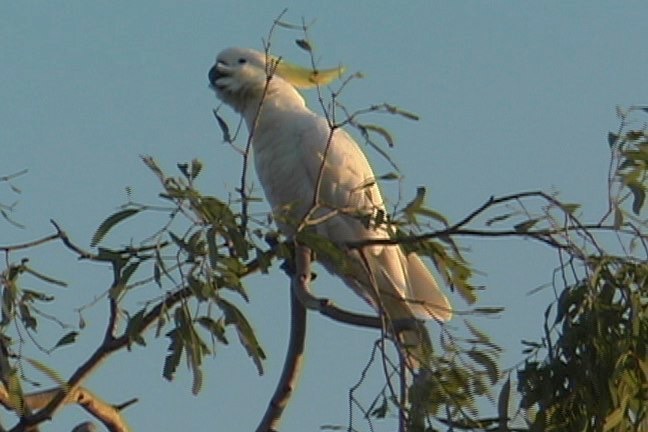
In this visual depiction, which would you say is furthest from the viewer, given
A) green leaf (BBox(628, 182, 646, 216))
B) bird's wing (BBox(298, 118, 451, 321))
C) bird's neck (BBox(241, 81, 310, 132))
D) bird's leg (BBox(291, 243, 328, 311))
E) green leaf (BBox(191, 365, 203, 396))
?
bird's neck (BBox(241, 81, 310, 132))

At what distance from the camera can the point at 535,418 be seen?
7.30ft

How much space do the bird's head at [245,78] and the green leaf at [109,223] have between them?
193 cm

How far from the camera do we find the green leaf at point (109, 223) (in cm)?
229

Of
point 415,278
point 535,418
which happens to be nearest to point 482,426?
point 535,418

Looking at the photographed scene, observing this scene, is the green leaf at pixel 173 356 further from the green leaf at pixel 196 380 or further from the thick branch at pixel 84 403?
the thick branch at pixel 84 403

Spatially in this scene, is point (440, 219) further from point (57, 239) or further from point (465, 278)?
point (57, 239)

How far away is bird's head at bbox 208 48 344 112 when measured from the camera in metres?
4.29

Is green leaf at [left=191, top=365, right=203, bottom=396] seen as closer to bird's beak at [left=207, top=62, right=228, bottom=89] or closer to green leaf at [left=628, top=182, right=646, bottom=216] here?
green leaf at [left=628, top=182, right=646, bottom=216]

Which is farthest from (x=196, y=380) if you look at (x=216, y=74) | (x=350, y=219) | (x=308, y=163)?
(x=216, y=74)

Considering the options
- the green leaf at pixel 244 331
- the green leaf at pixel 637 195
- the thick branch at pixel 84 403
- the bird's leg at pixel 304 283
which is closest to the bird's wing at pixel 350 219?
the bird's leg at pixel 304 283

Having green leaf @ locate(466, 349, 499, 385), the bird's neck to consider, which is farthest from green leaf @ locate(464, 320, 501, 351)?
the bird's neck

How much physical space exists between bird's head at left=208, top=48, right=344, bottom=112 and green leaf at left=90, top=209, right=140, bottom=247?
1929mm

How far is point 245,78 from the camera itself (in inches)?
170

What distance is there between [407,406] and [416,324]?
272mm
